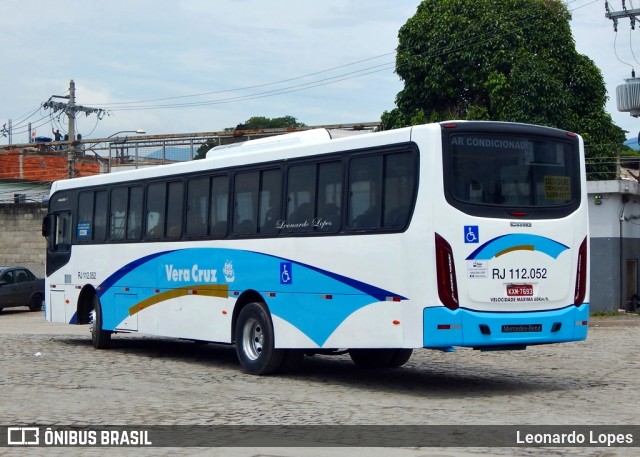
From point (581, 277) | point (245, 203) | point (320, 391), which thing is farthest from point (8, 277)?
point (581, 277)

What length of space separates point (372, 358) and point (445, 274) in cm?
441

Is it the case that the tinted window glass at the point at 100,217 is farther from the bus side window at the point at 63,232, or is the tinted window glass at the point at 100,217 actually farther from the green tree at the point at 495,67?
the green tree at the point at 495,67

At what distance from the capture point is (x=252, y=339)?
1609 centimetres

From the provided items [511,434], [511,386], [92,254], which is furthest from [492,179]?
[92,254]

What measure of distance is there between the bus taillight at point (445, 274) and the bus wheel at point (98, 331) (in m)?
9.81

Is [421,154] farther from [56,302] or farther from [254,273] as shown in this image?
[56,302]

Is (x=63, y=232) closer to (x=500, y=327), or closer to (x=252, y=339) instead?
(x=252, y=339)

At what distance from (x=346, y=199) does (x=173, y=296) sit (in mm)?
5056

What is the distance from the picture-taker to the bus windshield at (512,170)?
13.1 meters

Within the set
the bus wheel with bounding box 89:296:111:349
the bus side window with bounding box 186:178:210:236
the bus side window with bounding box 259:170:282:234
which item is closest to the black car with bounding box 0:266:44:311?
the bus wheel with bounding box 89:296:111:349

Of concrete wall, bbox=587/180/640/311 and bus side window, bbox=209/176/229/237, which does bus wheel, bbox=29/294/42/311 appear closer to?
concrete wall, bbox=587/180/640/311

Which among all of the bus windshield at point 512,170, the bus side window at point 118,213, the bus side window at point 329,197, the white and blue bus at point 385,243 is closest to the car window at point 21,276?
the bus side window at point 118,213

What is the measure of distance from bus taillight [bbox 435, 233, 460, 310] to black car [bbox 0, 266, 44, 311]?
2617 cm

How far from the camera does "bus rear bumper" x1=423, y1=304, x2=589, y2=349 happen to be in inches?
505
